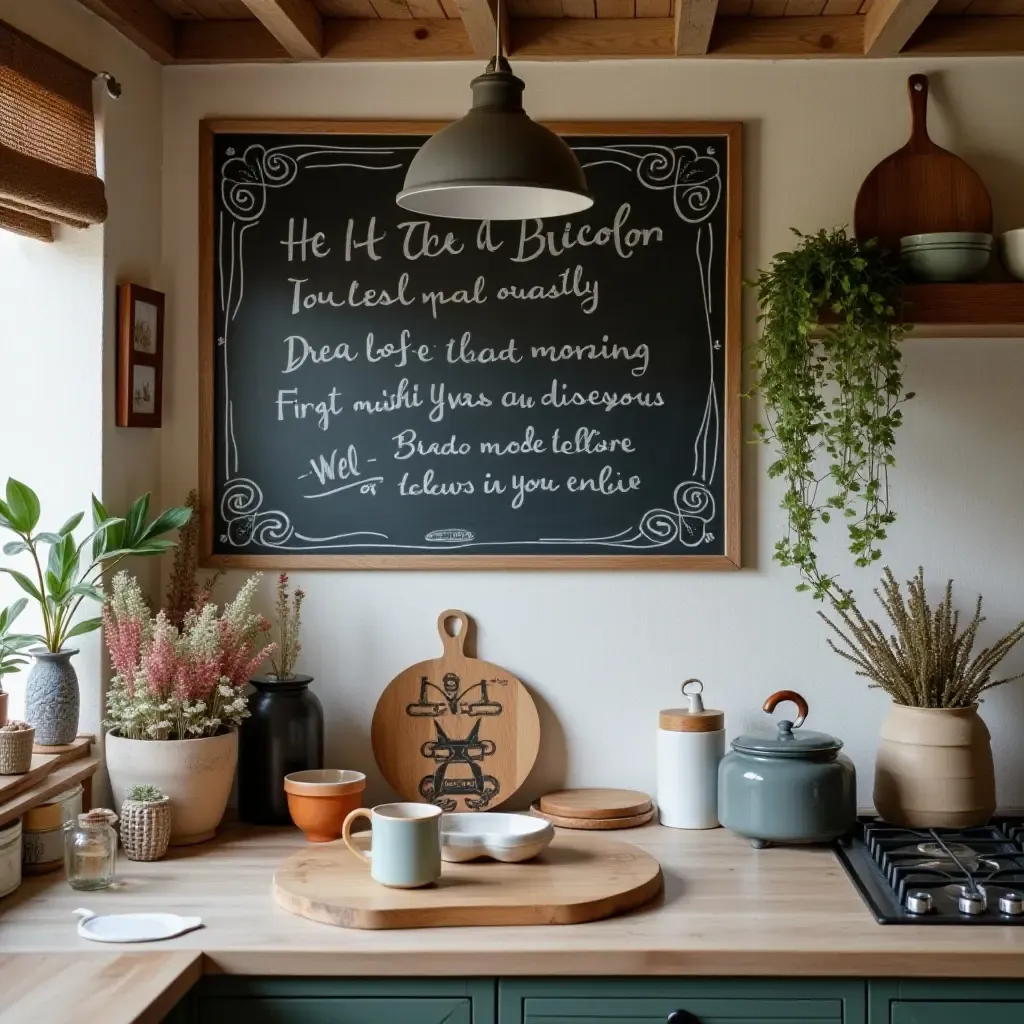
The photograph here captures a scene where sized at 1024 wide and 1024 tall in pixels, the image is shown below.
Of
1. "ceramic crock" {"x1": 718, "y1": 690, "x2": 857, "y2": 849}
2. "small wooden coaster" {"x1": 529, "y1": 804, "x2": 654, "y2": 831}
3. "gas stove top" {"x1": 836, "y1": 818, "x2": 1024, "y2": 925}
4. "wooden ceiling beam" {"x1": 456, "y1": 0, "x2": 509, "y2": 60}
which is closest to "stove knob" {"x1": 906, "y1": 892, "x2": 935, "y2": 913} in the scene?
"gas stove top" {"x1": 836, "y1": 818, "x2": 1024, "y2": 925}

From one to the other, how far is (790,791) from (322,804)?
0.88 metres

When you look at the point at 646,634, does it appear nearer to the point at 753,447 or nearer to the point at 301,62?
the point at 753,447

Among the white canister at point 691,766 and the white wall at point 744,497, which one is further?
the white wall at point 744,497

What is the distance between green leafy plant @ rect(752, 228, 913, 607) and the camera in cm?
238

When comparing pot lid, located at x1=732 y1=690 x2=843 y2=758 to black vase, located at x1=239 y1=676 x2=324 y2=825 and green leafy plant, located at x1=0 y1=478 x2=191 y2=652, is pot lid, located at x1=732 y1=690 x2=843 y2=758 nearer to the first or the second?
black vase, located at x1=239 y1=676 x2=324 y2=825

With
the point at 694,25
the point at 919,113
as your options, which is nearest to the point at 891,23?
the point at 919,113

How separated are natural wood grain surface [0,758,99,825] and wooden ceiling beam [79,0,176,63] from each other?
142 cm

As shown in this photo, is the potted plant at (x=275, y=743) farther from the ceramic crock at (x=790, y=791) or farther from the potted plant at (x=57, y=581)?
the ceramic crock at (x=790, y=791)

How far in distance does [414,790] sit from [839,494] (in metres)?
1.09

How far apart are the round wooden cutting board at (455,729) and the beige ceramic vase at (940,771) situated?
734 mm

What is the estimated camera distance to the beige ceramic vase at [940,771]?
96.7 inches

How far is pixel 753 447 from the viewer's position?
2723 millimetres

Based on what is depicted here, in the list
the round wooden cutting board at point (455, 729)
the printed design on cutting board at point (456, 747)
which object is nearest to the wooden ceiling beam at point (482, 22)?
the round wooden cutting board at point (455, 729)

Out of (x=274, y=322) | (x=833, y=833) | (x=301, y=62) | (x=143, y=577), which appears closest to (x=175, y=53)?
(x=301, y=62)
